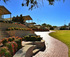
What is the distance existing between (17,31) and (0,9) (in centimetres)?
894

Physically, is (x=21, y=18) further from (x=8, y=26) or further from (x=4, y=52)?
(x=4, y=52)

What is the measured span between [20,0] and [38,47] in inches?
195

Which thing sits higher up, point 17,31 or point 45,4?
point 45,4

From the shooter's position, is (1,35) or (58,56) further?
(1,35)

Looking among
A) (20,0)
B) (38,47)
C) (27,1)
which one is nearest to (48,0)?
(27,1)

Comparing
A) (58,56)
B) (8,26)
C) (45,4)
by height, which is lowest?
(58,56)

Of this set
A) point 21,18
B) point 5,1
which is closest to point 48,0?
point 5,1

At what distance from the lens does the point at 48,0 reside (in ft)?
18.4

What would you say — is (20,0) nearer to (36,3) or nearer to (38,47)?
(36,3)

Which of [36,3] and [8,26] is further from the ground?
[36,3]

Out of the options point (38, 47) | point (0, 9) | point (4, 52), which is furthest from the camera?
point (0, 9)

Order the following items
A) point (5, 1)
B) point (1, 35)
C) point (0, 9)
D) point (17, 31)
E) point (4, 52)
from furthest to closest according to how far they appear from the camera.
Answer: point (0, 9) → point (17, 31) → point (1, 35) → point (5, 1) → point (4, 52)

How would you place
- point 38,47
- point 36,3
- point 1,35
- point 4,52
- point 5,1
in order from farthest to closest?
1. point 1,35
2. point 38,47
3. point 36,3
4. point 5,1
5. point 4,52

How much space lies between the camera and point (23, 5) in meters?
6.10
